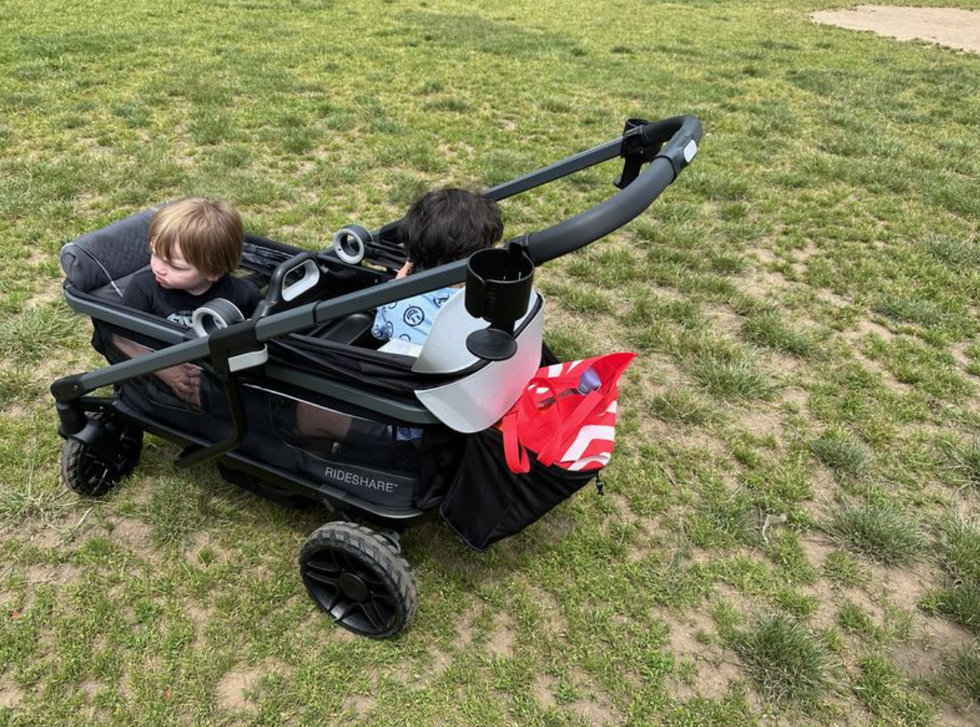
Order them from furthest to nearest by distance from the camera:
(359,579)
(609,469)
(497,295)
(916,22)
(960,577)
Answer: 1. (916,22)
2. (609,469)
3. (960,577)
4. (359,579)
5. (497,295)

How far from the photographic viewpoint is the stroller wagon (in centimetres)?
175

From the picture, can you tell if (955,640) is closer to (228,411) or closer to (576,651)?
(576,651)

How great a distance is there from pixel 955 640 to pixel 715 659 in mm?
787

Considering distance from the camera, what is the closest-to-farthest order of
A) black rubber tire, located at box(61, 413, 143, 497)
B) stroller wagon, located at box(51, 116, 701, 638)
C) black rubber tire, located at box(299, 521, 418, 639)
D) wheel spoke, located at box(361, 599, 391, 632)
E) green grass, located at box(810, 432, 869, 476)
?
stroller wagon, located at box(51, 116, 701, 638) < black rubber tire, located at box(299, 521, 418, 639) < wheel spoke, located at box(361, 599, 391, 632) < black rubber tire, located at box(61, 413, 143, 497) < green grass, located at box(810, 432, 869, 476)

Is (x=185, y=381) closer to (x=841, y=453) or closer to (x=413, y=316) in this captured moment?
(x=413, y=316)

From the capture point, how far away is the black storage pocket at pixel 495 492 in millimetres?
1916

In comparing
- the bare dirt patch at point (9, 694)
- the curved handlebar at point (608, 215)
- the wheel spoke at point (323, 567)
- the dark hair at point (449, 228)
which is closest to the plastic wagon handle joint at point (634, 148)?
the dark hair at point (449, 228)

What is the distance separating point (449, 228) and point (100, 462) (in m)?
1.56

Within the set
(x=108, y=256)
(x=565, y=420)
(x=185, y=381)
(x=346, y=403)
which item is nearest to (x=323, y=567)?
(x=346, y=403)

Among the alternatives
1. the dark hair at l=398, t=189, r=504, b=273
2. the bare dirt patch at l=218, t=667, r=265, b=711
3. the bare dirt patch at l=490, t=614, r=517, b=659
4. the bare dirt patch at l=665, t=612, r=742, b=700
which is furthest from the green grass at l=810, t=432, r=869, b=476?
the bare dirt patch at l=218, t=667, r=265, b=711

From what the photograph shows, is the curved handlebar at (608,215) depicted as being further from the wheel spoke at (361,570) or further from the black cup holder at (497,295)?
the wheel spoke at (361,570)

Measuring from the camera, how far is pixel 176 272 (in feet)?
7.31

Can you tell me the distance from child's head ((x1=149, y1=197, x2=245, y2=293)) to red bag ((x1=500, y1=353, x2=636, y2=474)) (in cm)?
107

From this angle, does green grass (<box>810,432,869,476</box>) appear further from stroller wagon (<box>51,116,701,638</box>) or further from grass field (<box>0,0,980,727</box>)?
stroller wagon (<box>51,116,701,638</box>)
